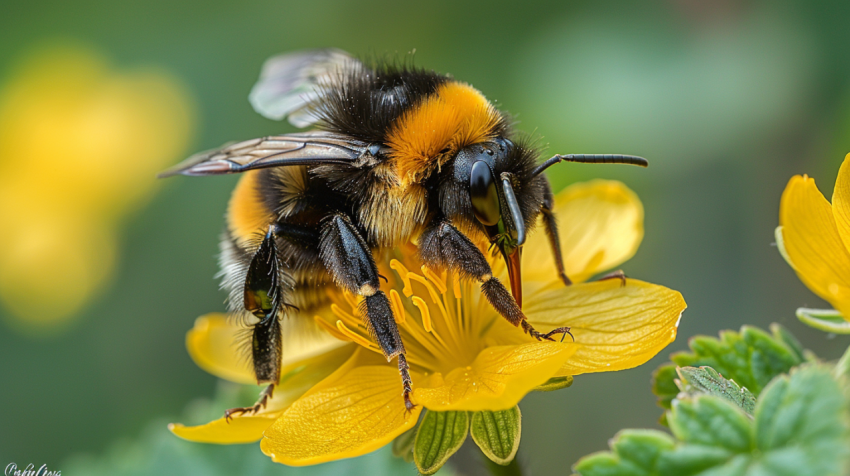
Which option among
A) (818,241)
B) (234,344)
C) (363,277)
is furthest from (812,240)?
(234,344)

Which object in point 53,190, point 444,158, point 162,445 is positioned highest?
point 444,158

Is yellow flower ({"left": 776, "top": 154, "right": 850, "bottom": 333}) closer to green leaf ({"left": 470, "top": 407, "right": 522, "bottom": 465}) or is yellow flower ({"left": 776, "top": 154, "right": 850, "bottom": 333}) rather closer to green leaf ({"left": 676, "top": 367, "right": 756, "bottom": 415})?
green leaf ({"left": 676, "top": 367, "right": 756, "bottom": 415})

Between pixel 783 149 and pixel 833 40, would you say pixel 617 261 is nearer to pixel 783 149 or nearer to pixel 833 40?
pixel 783 149

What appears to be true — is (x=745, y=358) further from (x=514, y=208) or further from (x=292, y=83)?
(x=292, y=83)

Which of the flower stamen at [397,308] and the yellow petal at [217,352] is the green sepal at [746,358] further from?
the yellow petal at [217,352]

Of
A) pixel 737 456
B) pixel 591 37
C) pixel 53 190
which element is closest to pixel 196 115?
pixel 53 190

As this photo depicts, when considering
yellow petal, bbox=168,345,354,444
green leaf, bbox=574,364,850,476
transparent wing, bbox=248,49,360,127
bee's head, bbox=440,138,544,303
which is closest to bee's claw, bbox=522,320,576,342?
bee's head, bbox=440,138,544,303
